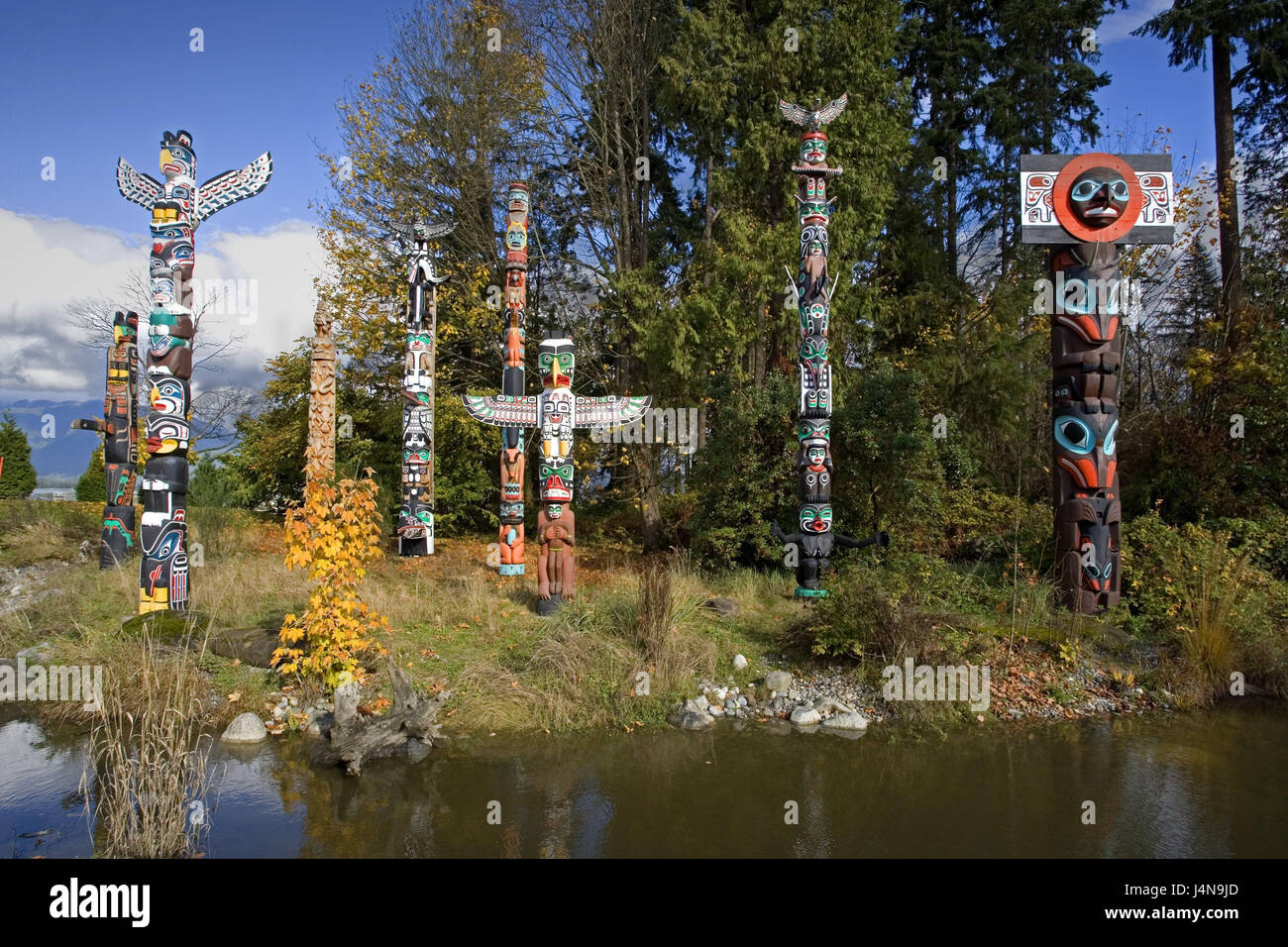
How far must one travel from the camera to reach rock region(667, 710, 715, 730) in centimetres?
664

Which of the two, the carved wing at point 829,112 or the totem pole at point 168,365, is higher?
the carved wing at point 829,112

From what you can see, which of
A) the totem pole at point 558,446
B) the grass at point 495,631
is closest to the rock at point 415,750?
the grass at point 495,631

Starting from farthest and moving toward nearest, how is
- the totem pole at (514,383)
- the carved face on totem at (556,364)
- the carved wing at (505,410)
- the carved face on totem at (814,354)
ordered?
the totem pole at (514,383), the carved face on totem at (814,354), the carved wing at (505,410), the carved face on totem at (556,364)

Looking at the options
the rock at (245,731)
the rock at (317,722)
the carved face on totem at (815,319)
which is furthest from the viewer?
Answer: the carved face on totem at (815,319)

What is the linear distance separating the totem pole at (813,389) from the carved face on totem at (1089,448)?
2.52m

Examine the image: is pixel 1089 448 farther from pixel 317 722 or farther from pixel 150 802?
pixel 150 802

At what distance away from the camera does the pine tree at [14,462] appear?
1914 centimetres

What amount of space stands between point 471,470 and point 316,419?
29.9 ft

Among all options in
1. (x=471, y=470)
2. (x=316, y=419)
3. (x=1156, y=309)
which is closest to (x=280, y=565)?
(x=316, y=419)

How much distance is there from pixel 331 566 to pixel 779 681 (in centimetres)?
428

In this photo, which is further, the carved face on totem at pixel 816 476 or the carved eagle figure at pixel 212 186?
the carved face on totem at pixel 816 476

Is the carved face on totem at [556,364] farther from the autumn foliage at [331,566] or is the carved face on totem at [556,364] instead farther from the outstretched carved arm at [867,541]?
the outstretched carved arm at [867,541]

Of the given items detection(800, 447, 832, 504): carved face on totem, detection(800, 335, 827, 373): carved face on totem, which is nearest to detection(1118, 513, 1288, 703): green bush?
detection(800, 447, 832, 504): carved face on totem

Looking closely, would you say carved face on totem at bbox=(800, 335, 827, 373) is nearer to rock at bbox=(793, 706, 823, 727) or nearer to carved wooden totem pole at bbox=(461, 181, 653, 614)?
carved wooden totem pole at bbox=(461, 181, 653, 614)
